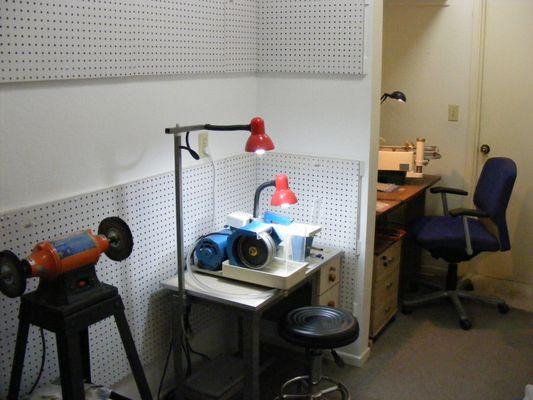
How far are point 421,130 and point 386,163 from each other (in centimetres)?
56

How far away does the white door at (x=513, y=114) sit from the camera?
4031mm

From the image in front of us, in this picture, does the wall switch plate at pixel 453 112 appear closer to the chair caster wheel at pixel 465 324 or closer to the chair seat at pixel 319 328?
the chair caster wheel at pixel 465 324

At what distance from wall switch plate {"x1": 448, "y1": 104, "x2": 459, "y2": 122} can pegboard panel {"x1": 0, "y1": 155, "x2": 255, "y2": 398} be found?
74.4 inches

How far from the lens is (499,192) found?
12.1 ft

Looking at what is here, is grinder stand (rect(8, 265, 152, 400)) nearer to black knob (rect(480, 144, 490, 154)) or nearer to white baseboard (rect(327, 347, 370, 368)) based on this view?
white baseboard (rect(327, 347, 370, 368))

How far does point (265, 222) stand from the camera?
2900 millimetres

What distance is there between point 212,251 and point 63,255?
3.21ft

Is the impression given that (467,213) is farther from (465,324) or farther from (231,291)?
(231,291)

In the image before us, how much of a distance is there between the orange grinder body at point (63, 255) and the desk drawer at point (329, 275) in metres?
1.33

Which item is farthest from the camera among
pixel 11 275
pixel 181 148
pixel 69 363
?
pixel 181 148

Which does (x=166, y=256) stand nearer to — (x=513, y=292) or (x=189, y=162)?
(x=189, y=162)

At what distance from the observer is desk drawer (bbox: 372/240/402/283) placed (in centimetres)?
342

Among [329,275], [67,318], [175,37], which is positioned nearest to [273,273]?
[329,275]

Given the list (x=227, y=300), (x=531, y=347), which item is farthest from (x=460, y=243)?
(x=227, y=300)
